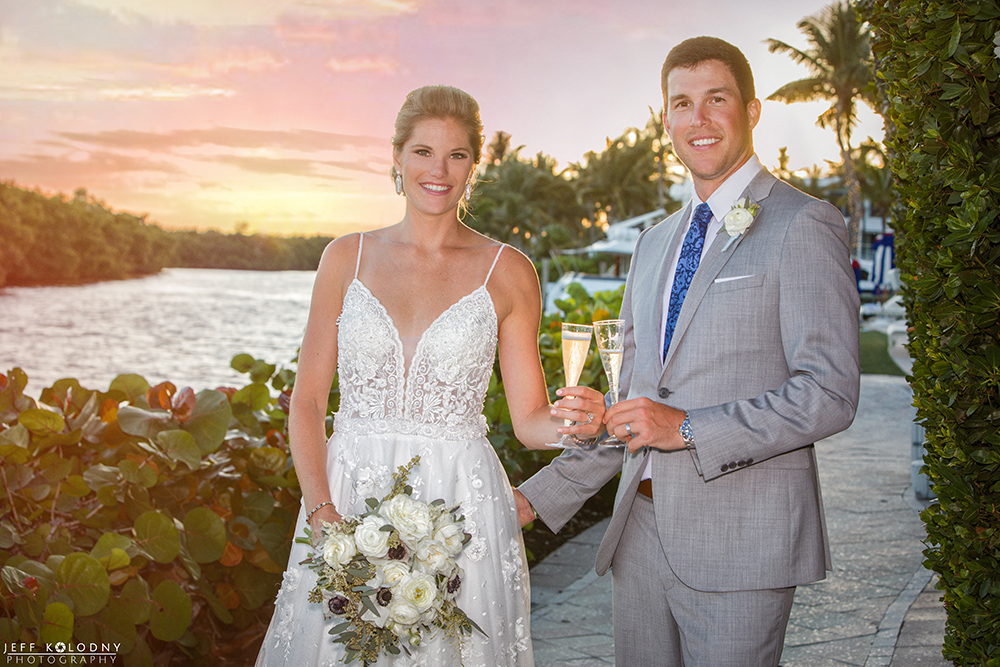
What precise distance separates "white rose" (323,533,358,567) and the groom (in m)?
0.72

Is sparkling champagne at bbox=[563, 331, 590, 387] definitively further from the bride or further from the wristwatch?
the wristwatch

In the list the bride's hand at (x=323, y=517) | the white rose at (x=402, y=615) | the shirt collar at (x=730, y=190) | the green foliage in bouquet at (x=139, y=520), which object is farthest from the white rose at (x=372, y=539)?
the green foliage in bouquet at (x=139, y=520)

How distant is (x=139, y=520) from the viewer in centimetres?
288

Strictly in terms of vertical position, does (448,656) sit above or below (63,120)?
below

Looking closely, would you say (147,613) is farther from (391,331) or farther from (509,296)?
(509,296)

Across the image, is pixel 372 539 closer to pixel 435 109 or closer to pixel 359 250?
pixel 359 250

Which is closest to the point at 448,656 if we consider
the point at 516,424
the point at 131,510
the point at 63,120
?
the point at 516,424

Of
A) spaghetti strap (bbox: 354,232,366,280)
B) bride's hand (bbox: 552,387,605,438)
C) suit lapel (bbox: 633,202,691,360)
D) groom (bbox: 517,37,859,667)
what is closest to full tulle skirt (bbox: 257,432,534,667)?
groom (bbox: 517,37,859,667)

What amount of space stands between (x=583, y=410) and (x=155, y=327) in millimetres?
12719

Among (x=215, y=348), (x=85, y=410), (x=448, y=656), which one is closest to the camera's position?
(x=448, y=656)

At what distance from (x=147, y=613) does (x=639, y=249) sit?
88.3 inches

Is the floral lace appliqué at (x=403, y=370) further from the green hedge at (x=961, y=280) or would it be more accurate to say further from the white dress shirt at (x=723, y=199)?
the green hedge at (x=961, y=280)

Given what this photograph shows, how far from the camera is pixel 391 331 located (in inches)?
95.1

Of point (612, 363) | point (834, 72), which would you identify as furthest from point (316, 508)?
point (834, 72)
